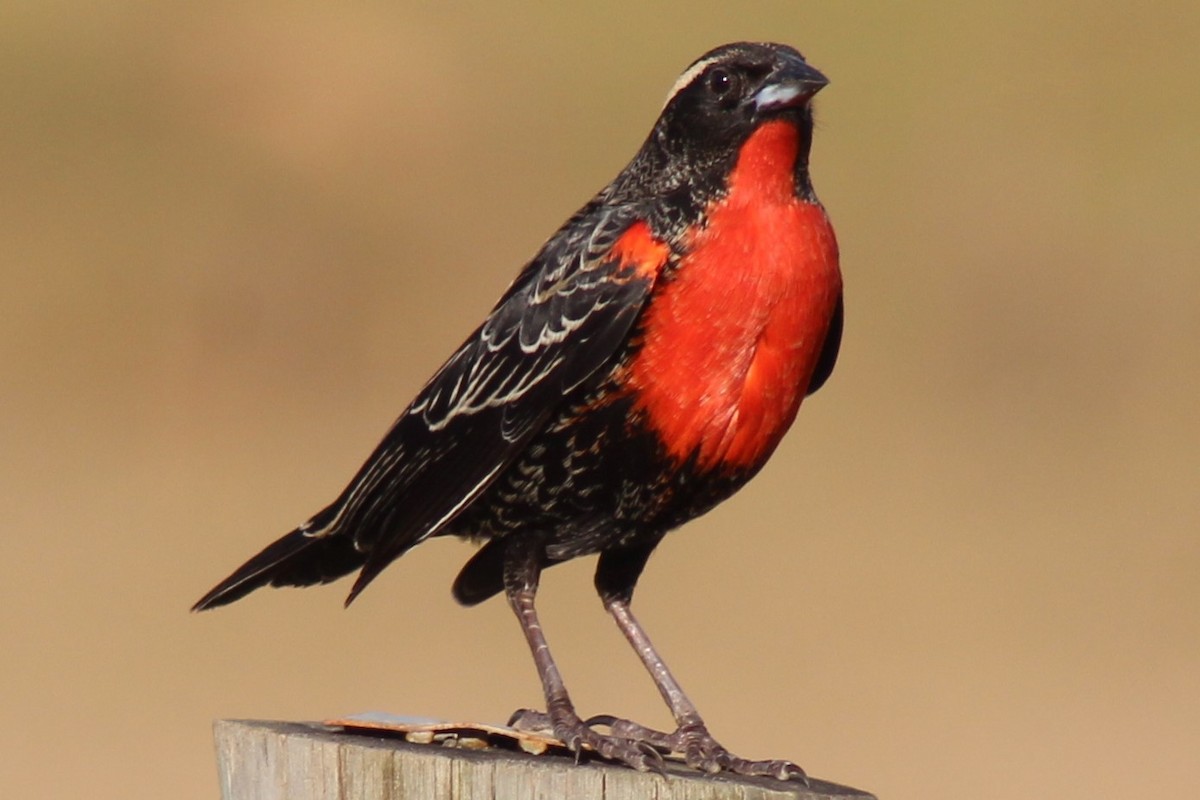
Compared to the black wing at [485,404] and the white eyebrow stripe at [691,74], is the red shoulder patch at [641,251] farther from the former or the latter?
the white eyebrow stripe at [691,74]

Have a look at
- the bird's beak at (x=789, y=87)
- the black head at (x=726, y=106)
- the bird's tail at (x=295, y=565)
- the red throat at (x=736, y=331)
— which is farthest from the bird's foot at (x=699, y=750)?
the bird's beak at (x=789, y=87)

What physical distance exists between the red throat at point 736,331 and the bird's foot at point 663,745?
70cm

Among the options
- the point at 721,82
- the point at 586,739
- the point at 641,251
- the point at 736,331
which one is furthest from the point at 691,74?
the point at 586,739

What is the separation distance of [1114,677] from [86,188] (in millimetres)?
9886

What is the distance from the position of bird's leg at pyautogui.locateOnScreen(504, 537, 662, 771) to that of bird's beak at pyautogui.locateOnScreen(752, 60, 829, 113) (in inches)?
51.7

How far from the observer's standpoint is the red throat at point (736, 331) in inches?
235

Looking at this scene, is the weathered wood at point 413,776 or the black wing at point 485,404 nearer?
the weathered wood at point 413,776

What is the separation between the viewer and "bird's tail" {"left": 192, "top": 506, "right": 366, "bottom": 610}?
6.57 meters

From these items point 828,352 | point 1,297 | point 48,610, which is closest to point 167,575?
point 48,610

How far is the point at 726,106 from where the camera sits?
632cm

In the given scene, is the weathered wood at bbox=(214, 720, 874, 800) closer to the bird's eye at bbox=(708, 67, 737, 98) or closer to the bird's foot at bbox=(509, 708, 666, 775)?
the bird's foot at bbox=(509, 708, 666, 775)

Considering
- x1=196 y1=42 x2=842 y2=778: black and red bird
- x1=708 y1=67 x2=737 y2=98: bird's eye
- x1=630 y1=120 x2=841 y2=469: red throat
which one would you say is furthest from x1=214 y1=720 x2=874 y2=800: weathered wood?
x1=708 y1=67 x2=737 y2=98: bird's eye

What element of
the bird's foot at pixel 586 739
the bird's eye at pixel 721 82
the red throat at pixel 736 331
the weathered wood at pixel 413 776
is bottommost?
the weathered wood at pixel 413 776

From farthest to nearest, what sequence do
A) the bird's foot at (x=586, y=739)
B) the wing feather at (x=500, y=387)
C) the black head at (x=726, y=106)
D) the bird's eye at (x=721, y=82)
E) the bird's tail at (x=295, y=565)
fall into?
the bird's tail at (x=295, y=565) < the bird's eye at (x=721, y=82) < the black head at (x=726, y=106) < the wing feather at (x=500, y=387) < the bird's foot at (x=586, y=739)
